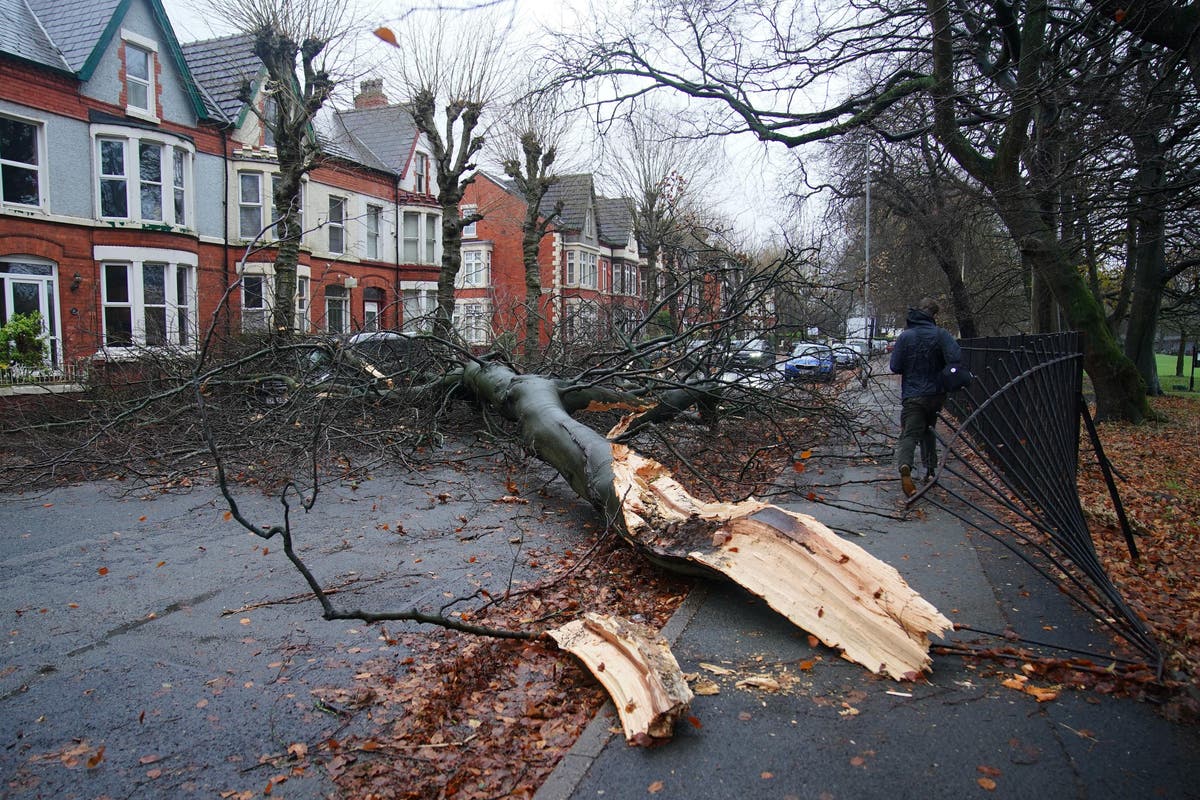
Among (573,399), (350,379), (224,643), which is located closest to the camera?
(224,643)

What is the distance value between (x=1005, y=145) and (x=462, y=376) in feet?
29.4

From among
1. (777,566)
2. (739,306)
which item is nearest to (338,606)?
(777,566)

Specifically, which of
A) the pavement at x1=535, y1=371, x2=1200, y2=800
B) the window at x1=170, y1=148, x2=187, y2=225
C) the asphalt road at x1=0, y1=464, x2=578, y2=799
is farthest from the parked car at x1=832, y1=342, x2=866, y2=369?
the window at x1=170, y1=148, x2=187, y2=225

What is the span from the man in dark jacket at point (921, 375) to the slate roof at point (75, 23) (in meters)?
19.0

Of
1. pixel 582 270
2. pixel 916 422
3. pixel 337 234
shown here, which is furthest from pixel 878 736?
pixel 582 270

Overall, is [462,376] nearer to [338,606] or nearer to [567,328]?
[567,328]

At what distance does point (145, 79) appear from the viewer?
62.0ft

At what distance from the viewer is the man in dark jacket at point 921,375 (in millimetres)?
7719

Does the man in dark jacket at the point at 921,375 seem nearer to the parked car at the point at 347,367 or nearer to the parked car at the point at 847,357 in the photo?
the parked car at the point at 847,357

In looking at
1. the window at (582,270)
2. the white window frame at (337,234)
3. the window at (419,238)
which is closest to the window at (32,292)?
the white window frame at (337,234)

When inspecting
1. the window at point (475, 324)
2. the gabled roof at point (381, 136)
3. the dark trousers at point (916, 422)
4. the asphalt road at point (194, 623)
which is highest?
the gabled roof at point (381, 136)

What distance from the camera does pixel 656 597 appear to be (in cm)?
499

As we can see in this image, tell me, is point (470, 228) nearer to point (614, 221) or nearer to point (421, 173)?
point (421, 173)

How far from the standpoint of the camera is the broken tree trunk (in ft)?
12.4
